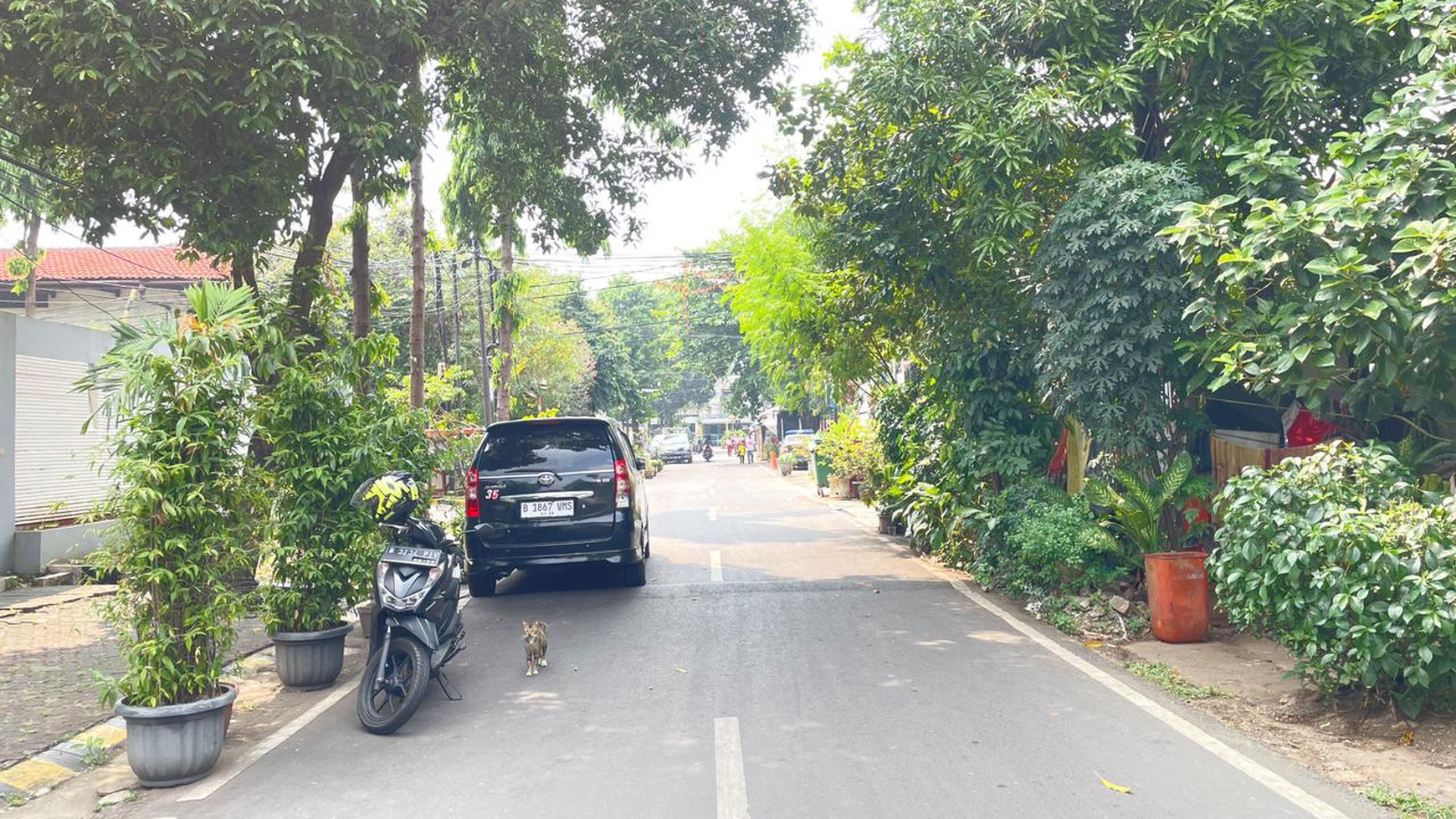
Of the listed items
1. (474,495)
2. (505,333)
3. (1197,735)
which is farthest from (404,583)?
(505,333)

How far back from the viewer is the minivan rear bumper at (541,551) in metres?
9.73

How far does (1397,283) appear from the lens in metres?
5.90

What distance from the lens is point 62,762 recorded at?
560 centimetres

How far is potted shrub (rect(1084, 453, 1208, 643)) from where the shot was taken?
7.77m

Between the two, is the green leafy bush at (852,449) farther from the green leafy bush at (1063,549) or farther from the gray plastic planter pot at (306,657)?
the gray plastic planter pot at (306,657)

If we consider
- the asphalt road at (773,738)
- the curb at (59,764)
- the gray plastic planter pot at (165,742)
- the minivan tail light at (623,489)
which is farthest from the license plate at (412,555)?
the minivan tail light at (623,489)

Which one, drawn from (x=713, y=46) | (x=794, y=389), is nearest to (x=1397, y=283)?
(x=713, y=46)

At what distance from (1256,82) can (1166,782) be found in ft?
20.0

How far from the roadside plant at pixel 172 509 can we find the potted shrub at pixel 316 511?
3.75 feet

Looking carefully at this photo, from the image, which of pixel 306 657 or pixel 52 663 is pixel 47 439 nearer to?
pixel 52 663

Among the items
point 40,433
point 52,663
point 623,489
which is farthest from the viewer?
point 40,433

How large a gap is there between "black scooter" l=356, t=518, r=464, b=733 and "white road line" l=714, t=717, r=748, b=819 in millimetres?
1834

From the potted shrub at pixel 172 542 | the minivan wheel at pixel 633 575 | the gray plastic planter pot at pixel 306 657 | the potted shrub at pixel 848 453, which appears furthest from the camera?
the potted shrub at pixel 848 453

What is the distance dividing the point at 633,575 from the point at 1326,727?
6.93m
